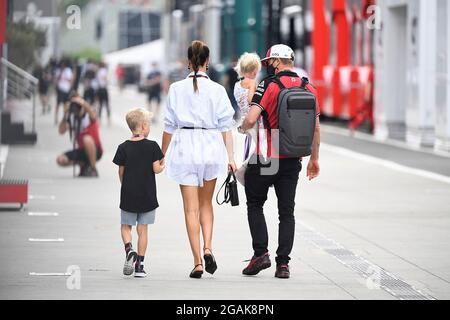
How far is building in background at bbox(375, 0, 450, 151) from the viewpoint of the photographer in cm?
2869

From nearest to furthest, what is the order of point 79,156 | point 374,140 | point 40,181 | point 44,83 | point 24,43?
point 40,181 < point 79,156 < point 24,43 < point 374,140 < point 44,83

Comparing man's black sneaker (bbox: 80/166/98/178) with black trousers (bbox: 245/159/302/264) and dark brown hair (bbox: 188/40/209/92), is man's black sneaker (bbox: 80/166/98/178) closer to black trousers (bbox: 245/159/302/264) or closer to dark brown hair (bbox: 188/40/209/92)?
black trousers (bbox: 245/159/302/264)

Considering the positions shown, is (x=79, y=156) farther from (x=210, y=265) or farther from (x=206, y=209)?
(x=210, y=265)

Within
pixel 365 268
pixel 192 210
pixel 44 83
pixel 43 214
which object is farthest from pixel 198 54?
pixel 44 83

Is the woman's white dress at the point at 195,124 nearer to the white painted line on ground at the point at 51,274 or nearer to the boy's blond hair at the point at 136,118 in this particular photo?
the boy's blond hair at the point at 136,118

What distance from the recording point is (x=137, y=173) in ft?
36.9

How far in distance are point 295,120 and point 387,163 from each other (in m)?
14.1

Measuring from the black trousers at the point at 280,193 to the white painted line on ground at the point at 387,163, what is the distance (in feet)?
33.0

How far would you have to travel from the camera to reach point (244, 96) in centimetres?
1188

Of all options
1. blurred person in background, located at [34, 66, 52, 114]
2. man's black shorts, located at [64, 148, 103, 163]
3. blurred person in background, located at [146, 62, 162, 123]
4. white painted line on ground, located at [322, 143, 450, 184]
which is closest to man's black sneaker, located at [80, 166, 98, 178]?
man's black shorts, located at [64, 148, 103, 163]

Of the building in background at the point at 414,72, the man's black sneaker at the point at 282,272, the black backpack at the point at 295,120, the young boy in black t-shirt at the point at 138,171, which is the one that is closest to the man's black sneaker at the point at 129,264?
the young boy in black t-shirt at the point at 138,171

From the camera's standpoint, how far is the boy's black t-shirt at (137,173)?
11.2 metres

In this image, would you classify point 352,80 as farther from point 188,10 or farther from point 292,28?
point 188,10
